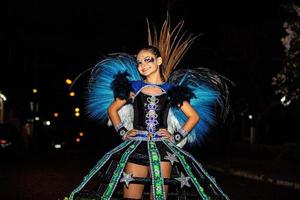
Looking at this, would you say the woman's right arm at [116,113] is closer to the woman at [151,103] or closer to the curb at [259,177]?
the woman at [151,103]

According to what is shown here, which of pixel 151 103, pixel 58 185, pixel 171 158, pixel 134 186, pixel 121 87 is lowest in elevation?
pixel 58 185

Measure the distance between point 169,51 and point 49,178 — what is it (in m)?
10.8

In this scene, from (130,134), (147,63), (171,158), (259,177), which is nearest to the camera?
(171,158)

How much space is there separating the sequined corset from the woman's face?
21 centimetres

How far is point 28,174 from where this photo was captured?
17156mm

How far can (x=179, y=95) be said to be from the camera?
5191mm

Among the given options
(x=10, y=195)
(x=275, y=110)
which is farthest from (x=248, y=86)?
(x=10, y=195)

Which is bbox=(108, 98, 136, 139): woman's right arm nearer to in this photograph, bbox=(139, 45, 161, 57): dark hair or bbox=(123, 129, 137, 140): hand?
bbox=(123, 129, 137, 140): hand

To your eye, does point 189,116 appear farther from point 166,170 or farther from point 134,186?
point 134,186

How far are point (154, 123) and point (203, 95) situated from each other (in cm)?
60

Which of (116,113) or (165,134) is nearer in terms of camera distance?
(165,134)

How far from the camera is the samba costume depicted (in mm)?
4832

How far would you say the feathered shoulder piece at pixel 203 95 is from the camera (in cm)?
541

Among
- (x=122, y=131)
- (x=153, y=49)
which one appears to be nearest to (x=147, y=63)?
(x=153, y=49)
